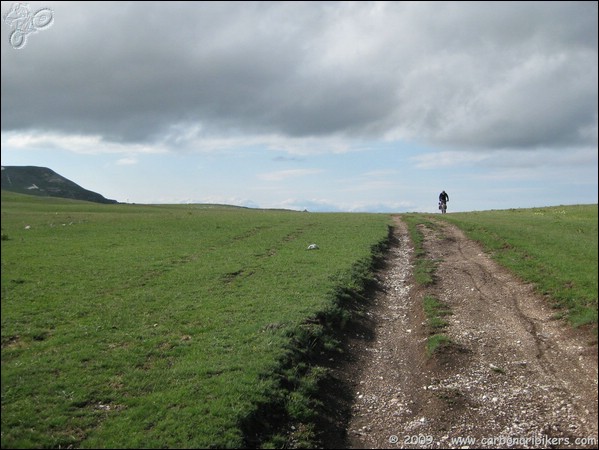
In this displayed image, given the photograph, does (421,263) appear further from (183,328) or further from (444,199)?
(444,199)

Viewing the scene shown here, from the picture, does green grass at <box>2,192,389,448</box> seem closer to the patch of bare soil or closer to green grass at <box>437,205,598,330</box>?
the patch of bare soil

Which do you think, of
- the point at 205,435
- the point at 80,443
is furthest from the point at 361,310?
the point at 80,443

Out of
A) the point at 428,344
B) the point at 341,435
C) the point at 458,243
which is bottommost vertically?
the point at 341,435

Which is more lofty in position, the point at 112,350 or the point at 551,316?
the point at 551,316

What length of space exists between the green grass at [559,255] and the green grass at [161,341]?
7.67 m

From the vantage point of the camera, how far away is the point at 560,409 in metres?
10.8

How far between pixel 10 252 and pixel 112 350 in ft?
68.3

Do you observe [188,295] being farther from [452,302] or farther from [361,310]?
[452,302]

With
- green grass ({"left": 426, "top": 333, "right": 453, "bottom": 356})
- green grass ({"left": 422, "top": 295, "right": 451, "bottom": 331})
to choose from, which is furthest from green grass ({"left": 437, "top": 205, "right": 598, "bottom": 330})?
green grass ({"left": 422, "top": 295, "right": 451, "bottom": 331})

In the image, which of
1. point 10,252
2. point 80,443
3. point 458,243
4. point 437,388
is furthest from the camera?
point 458,243

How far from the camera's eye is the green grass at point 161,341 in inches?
411

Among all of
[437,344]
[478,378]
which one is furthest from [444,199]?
[478,378]

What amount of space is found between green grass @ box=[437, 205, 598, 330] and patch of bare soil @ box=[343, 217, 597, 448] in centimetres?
75

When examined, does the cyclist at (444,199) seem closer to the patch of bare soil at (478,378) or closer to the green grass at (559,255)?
the green grass at (559,255)
